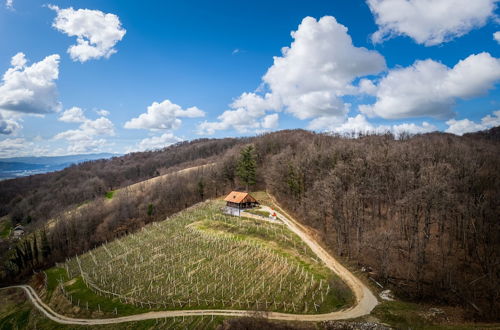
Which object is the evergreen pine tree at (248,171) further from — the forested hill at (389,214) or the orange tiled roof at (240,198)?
the orange tiled roof at (240,198)

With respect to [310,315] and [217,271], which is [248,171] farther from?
[310,315]

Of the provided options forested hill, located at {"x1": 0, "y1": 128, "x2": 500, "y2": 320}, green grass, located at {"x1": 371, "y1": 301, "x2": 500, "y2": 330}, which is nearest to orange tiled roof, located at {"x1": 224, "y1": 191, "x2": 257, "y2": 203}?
forested hill, located at {"x1": 0, "y1": 128, "x2": 500, "y2": 320}

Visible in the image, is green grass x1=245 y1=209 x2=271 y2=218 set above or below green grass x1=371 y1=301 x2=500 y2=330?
above

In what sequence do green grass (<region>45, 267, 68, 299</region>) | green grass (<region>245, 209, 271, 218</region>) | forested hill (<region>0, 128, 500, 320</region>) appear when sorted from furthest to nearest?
green grass (<region>245, 209, 271, 218</region>) < green grass (<region>45, 267, 68, 299</region>) < forested hill (<region>0, 128, 500, 320</region>)

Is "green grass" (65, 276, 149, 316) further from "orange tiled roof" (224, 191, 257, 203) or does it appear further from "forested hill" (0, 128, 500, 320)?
"orange tiled roof" (224, 191, 257, 203)

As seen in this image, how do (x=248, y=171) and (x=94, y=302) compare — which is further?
(x=248, y=171)

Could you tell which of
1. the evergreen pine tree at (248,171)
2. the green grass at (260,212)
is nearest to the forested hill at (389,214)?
the evergreen pine tree at (248,171)

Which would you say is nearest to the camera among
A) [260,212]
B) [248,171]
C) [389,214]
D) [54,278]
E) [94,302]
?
[94,302]

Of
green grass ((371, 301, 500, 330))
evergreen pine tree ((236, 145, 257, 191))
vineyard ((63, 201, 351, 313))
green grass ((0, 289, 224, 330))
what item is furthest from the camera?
evergreen pine tree ((236, 145, 257, 191))

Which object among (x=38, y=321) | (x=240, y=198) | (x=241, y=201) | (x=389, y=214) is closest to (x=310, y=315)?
(x=389, y=214)
